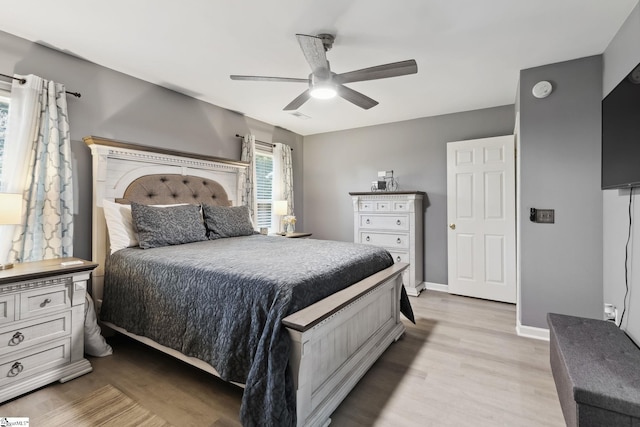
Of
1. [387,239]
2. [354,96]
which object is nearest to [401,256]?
[387,239]

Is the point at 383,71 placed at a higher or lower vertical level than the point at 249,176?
higher

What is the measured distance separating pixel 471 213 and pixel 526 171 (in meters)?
1.21

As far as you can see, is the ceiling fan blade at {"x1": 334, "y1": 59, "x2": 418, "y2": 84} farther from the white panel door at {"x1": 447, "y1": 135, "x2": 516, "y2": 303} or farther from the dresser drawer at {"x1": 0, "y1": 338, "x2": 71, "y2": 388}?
the dresser drawer at {"x1": 0, "y1": 338, "x2": 71, "y2": 388}

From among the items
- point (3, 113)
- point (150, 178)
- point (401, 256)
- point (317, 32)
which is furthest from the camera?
point (401, 256)

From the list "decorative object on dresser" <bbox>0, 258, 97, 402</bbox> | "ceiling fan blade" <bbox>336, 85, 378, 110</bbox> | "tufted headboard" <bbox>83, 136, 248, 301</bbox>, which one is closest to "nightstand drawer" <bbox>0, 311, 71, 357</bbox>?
"decorative object on dresser" <bbox>0, 258, 97, 402</bbox>

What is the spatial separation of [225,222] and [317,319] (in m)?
2.02

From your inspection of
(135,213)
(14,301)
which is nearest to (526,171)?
(135,213)

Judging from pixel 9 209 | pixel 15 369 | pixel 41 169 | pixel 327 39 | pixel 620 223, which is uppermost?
pixel 327 39

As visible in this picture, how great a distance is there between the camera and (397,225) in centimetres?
415

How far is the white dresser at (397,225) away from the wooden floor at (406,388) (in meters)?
1.44

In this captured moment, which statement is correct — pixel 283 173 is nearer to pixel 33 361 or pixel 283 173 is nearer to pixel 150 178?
pixel 150 178

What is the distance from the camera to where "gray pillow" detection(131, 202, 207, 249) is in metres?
2.54

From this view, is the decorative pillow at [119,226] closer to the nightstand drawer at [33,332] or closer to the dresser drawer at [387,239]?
the nightstand drawer at [33,332]

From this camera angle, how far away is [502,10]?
1953 millimetres
